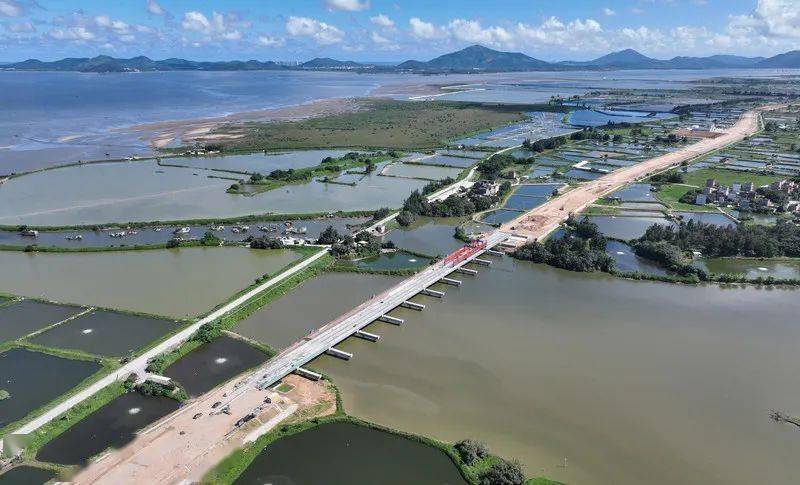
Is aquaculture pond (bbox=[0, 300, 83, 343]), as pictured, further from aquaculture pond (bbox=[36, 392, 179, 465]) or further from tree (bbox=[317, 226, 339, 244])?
tree (bbox=[317, 226, 339, 244])

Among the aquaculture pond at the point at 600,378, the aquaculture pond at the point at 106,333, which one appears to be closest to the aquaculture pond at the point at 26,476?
the aquaculture pond at the point at 106,333

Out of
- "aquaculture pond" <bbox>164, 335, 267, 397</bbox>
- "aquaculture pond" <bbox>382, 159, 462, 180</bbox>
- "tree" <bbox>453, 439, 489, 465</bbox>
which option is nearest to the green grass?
"aquaculture pond" <bbox>382, 159, 462, 180</bbox>

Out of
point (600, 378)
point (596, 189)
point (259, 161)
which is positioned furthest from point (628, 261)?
point (259, 161)

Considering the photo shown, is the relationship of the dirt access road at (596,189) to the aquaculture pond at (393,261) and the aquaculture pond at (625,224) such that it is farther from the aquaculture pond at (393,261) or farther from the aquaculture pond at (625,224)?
the aquaculture pond at (393,261)

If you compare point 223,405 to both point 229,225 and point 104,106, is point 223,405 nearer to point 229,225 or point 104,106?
point 229,225

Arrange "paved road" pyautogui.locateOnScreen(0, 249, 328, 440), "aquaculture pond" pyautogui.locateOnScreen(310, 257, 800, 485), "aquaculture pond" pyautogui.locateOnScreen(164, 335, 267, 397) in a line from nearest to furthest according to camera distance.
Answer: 1. "aquaculture pond" pyautogui.locateOnScreen(310, 257, 800, 485)
2. "paved road" pyautogui.locateOnScreen(0, 249, 328, 440)
3. "aquaculture pond" pyautogui.locateOnScreen(164, 335, 267, 397)

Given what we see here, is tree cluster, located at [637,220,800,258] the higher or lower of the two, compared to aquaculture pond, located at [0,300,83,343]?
higher

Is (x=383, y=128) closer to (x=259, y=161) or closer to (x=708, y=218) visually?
(x=259, y=161)

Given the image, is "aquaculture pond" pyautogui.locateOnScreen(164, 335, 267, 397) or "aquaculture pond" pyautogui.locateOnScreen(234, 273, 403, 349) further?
"aquaculture pond" pyautogui.locateOnScreen(234, 273, 403, 349)

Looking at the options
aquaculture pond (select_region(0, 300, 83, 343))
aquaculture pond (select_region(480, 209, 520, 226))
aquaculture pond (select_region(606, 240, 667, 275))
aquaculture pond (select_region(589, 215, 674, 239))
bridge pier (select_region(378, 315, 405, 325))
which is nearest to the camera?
aquaculture pond (select_region(0, 300, 83, 343))
